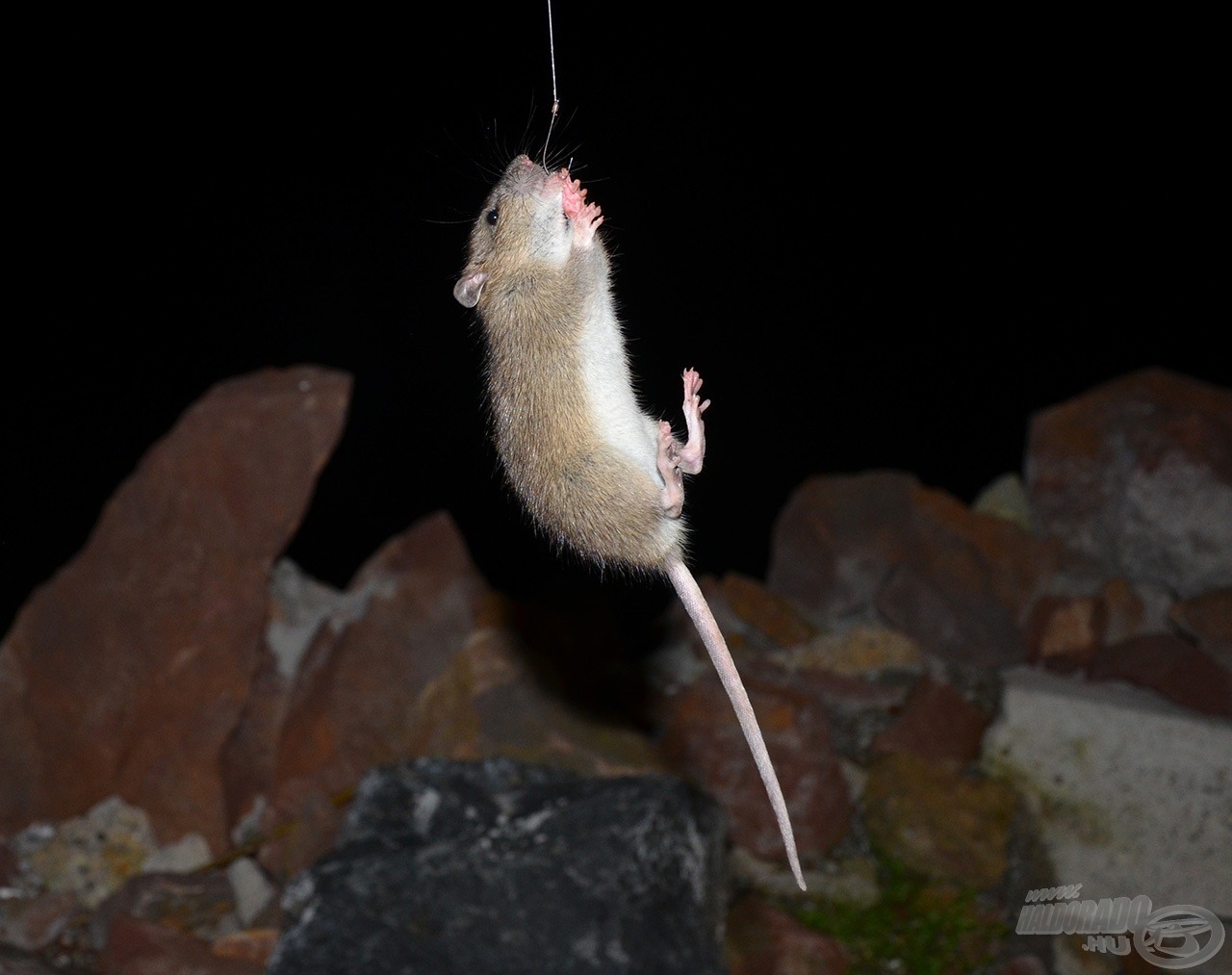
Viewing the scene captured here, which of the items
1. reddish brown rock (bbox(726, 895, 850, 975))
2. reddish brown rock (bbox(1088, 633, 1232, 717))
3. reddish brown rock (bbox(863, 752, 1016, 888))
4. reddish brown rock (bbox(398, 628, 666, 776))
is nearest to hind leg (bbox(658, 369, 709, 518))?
reddish brown rock (bbox(726, 895, 850, 975))

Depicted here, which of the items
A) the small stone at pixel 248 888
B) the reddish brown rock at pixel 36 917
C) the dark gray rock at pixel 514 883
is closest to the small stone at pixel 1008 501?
the dark gray rock at pixel 514 883

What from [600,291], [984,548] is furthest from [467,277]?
[984,548]

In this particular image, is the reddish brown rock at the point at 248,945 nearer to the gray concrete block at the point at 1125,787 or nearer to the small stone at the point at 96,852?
the small stone at the point at 96,852

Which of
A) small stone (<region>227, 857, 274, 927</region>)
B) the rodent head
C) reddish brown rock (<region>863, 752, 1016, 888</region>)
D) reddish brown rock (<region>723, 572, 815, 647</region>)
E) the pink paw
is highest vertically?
the rodent head

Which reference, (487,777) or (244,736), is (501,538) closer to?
(244,736)

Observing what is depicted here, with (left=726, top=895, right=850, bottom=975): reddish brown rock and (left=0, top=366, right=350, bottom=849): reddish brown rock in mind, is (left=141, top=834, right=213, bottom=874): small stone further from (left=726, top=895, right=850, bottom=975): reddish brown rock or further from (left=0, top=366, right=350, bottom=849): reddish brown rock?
(left=726, top=895, right=850, bottom=975): reddish brown rock

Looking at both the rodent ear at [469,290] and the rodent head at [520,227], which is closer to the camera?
the rodent ear at [469,290]

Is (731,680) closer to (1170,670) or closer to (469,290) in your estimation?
(469,290)
